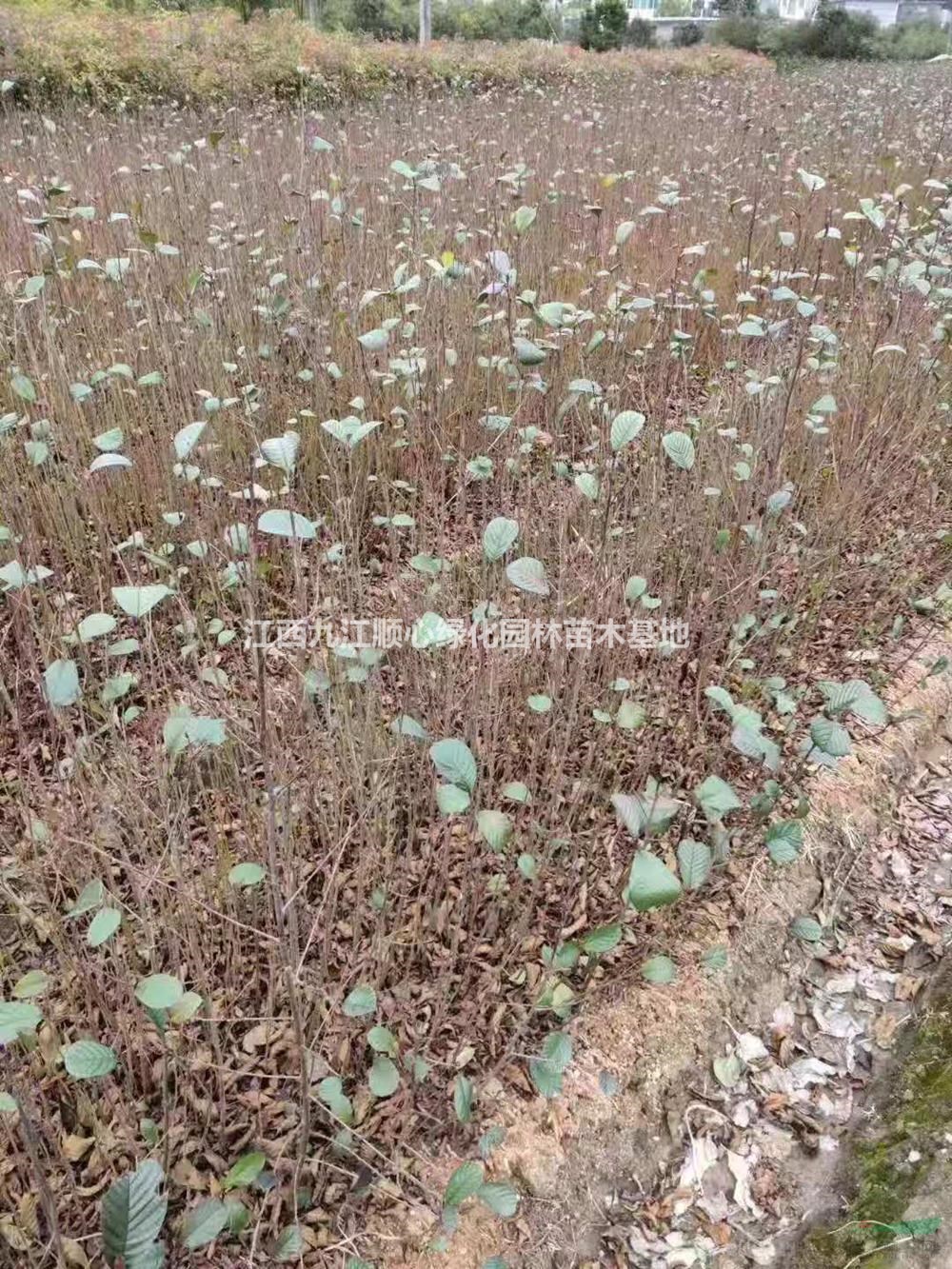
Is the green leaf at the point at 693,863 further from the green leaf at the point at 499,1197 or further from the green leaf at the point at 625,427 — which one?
the green leaf at the point at 625,427

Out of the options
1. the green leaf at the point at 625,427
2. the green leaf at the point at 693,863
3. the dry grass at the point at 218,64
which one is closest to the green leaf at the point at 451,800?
the green leaf at the point at 693,863

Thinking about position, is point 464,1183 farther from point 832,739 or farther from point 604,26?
point 604,26

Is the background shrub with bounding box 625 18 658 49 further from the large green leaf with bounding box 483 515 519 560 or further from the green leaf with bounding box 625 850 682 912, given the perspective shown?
the green leaf with bounding box 625 850 682 912

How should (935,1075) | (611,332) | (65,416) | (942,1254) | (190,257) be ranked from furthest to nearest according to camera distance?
(190,257)
(611,332)
(65,416)
(935,1075)
(942,1254)

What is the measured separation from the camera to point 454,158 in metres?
4.39

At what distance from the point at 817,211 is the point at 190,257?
342cm

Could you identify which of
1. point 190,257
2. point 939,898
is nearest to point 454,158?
point 190,257

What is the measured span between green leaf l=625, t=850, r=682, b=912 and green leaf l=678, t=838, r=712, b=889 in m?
0.23

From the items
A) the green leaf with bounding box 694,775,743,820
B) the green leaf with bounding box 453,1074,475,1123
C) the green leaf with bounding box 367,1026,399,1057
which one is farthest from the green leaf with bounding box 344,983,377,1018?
the green leaf with bounding box 694,775,743,820

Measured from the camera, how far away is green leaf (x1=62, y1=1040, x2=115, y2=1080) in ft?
2.88

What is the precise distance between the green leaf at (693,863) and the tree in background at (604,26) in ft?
78.9

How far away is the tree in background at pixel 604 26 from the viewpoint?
20422mm

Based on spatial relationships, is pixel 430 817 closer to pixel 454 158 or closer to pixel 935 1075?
pixel 935 1075

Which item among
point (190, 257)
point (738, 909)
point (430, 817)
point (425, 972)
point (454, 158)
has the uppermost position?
point (454, 158)
